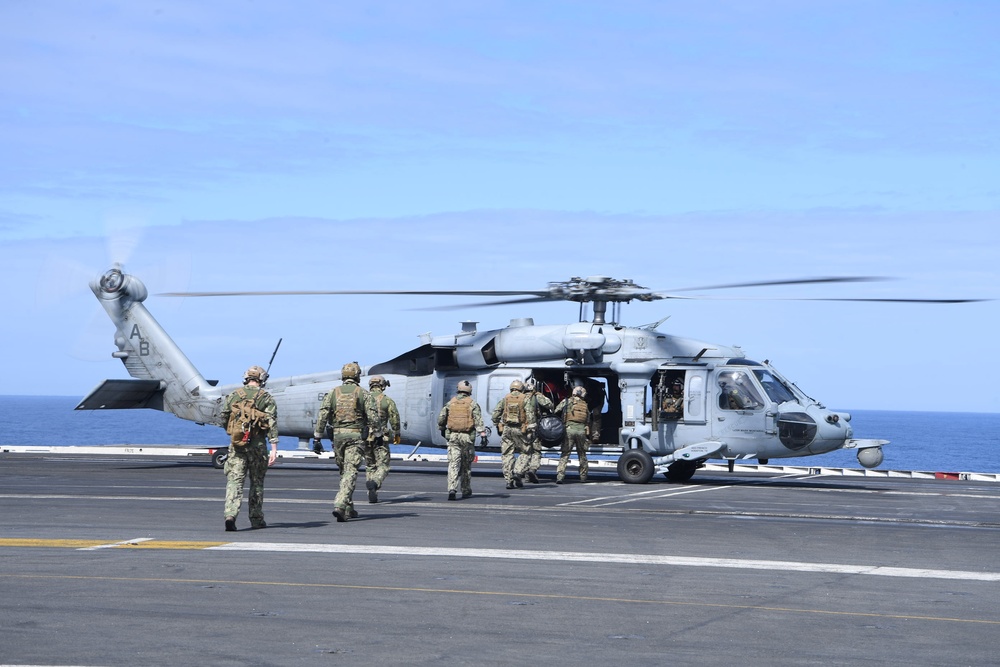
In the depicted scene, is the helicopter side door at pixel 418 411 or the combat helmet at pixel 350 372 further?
the helicopter side door at pixel 418 411

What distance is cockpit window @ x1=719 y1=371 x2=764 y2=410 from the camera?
71.2ft

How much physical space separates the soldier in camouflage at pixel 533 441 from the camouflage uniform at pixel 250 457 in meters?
7.75

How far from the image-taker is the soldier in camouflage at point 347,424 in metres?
14.2

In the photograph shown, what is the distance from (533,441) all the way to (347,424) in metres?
7.07

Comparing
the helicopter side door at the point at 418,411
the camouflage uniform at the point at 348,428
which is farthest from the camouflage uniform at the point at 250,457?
the helicopter side door at the point at 418,411

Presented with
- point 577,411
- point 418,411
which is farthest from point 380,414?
point 418,411

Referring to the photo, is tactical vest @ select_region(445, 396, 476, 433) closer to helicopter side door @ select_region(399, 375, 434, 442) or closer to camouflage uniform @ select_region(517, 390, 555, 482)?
camouflage uniform @ select_region(517, 390, 555, 482)

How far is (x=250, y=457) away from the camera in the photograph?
12906 millimetres

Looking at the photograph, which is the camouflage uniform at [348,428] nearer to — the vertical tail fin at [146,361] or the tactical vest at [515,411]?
the tactical vest at [515,411]

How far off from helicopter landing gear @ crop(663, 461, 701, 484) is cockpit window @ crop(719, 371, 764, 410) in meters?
1.64

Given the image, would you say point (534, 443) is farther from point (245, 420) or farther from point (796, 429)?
point (245, 420)

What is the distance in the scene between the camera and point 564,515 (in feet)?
50.7

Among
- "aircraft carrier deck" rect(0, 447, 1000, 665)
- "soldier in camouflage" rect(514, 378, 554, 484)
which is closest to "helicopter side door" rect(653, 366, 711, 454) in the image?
"soldier in camouflage" rect(514, 378, 554, 484)

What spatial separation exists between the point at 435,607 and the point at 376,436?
22.2ft
